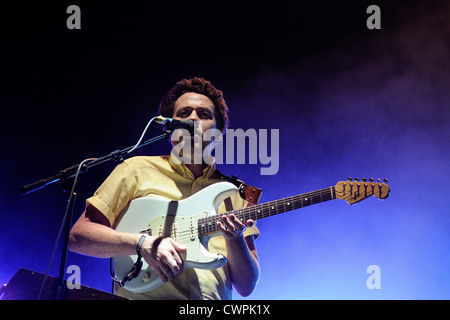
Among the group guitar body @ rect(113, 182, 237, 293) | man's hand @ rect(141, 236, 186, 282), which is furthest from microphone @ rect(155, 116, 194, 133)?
man's hand @ rect(141, 236, 186, 282)

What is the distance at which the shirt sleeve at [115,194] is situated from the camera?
2305 mm

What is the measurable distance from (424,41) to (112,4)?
3.26 metres

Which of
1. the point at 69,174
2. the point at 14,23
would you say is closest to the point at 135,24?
the point at 14,23

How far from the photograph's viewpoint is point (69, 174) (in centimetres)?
185

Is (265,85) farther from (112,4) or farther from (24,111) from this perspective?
(24,111)

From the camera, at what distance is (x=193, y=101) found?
2848 millimetres

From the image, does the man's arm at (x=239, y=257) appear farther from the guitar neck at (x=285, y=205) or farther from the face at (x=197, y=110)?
the face at (x=197, y=110)

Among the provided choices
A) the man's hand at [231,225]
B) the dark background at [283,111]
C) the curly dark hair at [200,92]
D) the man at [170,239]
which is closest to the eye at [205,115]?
the man at [170,239]

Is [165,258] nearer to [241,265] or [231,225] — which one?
[231,225]

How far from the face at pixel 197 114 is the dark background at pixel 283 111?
117 cm

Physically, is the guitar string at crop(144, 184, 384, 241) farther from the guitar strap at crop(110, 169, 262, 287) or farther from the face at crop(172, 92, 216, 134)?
the face at crop(172, 92, 216, 134)

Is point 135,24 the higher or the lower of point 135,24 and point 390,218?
the higher

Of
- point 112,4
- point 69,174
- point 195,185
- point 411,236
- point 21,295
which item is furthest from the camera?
point 112,4

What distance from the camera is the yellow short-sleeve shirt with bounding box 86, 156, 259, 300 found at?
7.20 ft
